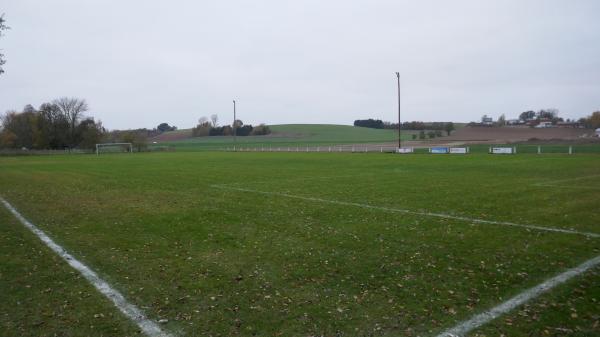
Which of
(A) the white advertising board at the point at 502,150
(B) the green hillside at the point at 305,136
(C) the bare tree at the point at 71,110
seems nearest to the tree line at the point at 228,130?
(B) the green hillside at the point at 305,136

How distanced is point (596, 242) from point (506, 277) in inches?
128

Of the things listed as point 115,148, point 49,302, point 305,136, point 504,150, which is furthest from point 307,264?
point 305,136

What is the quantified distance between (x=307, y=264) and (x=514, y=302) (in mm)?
3079

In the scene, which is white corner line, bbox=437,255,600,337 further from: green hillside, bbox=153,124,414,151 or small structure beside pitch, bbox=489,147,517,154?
green hillside, bbox=153,124,414,151

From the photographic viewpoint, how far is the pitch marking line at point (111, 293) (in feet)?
14.8

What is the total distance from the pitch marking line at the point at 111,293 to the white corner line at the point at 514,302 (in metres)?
3.20

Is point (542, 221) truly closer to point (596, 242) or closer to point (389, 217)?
point (596, 242)

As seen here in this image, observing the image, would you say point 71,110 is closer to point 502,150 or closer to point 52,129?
point 52,129

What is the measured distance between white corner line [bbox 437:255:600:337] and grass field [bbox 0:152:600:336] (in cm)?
10

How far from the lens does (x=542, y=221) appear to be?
9.64m

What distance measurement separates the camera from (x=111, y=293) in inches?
218

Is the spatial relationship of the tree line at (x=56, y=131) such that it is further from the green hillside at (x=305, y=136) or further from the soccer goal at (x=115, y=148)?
the green hillside at (x=305, y=136)

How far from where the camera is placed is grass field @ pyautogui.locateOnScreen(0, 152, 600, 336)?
464cm

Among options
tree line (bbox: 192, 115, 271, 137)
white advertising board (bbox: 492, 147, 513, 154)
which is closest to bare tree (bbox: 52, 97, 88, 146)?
tree line (bbox: 192, 115, 271, 137)
